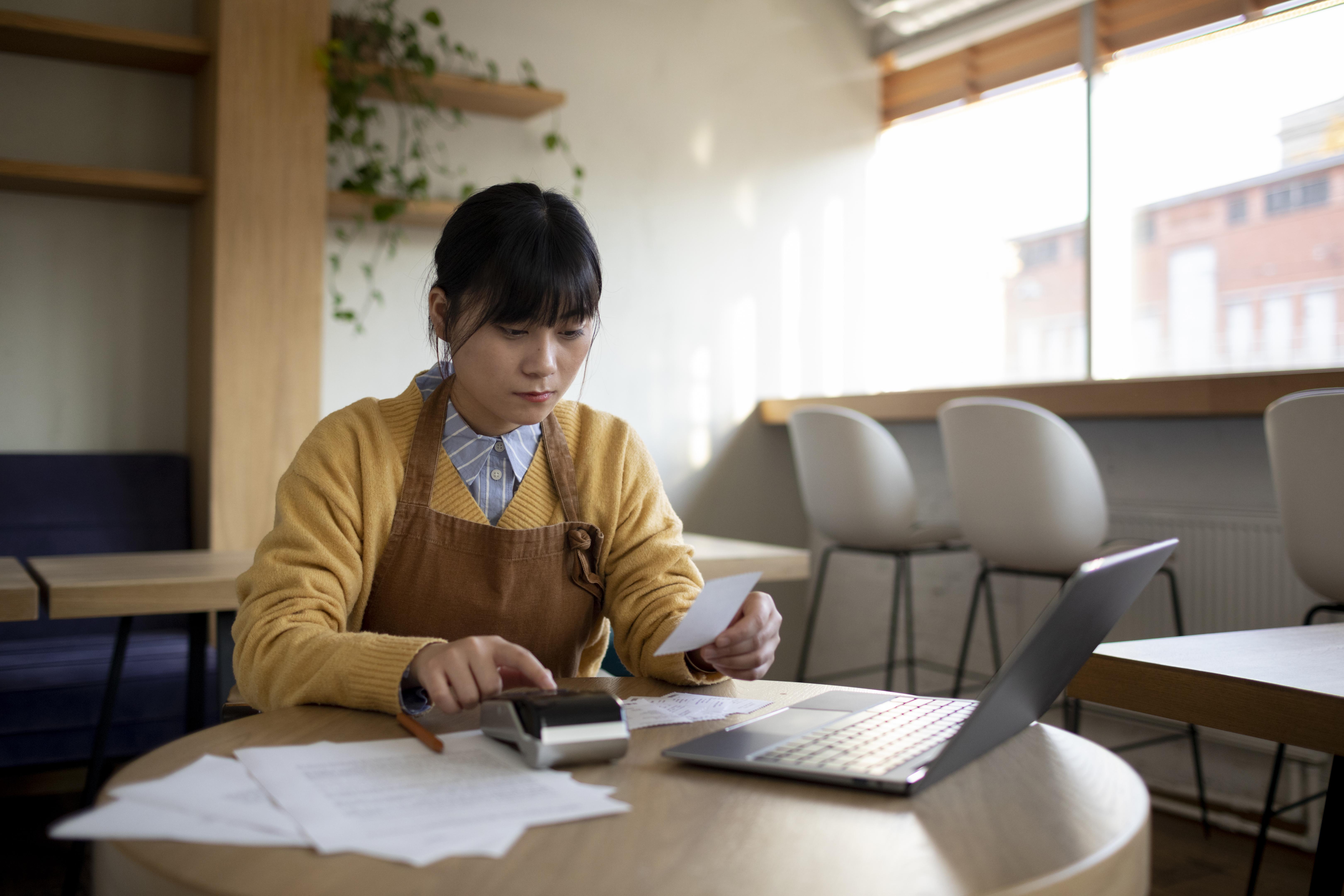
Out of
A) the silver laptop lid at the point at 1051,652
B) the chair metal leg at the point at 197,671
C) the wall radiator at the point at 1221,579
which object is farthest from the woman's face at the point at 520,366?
the wall radiator at the point at 1221,579

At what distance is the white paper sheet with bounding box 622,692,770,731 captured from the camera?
84 cm

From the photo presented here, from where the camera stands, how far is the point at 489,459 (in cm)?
116

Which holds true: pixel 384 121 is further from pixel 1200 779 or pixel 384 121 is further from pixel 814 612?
pixel 1200 779

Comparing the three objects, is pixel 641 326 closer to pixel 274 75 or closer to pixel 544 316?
pixel 274 75

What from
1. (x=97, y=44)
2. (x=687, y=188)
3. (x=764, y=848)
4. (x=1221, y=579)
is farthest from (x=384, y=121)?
(x=764, y=848)

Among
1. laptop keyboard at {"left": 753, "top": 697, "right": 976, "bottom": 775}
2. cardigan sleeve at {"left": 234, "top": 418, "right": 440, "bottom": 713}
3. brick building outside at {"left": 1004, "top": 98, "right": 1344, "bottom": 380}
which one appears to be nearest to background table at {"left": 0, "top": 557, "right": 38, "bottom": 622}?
cardigan sleeve at {"left": 234, "top": 418, "right": 440, "bottom": 713}

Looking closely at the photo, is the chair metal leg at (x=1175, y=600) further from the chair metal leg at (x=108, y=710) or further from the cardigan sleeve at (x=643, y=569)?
the chair metal leg at (x=108, y=710)

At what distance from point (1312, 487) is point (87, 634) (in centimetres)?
284

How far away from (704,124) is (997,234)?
118 centimetres

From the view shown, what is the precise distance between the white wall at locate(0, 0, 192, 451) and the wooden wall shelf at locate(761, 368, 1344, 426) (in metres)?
2.21

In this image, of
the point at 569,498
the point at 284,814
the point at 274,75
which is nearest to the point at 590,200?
the point at 274,75

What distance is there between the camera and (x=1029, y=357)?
3855 mm

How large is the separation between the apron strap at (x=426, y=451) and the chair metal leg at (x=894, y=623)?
1.93 meters

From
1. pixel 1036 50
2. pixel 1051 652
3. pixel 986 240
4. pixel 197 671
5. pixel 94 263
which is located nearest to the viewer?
pixel 1051 652
